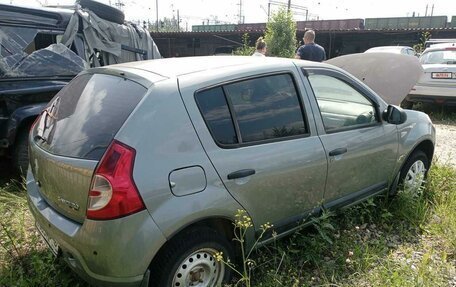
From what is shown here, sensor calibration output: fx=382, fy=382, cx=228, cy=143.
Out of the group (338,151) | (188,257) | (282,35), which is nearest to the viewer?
(188,257)

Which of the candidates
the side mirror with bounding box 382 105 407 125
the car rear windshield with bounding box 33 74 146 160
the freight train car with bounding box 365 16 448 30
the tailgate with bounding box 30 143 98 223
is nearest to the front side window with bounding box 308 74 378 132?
the side mirror with bounding box 382 105 407 125

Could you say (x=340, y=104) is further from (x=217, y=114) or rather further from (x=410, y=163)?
(x=217, y=114)

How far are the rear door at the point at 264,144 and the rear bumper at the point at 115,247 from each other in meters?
0.57

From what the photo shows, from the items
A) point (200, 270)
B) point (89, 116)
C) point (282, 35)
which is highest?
point (282, 35)

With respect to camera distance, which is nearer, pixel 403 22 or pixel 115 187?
pixel 115 187

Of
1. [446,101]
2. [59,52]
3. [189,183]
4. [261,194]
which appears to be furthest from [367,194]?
[446,101]

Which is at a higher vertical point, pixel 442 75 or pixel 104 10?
pixel 104 10

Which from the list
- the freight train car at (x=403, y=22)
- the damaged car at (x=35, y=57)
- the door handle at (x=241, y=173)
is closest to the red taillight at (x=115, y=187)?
the door handle at (x=241, y=173)

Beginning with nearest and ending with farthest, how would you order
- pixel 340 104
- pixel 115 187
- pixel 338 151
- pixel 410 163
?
1. pixel 115 187
2. pixel 338 151
3. pixel 340 104
4. pixel 410 163

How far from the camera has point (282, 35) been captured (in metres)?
13.8

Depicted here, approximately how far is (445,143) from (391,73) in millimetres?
2374

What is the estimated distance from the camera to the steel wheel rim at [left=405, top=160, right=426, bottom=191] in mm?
4043

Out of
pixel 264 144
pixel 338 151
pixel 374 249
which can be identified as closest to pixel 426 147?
pixel 374 249

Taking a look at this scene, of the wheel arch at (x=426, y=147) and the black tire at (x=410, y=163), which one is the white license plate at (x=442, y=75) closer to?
the wheel arch at (x=426, y=147)
